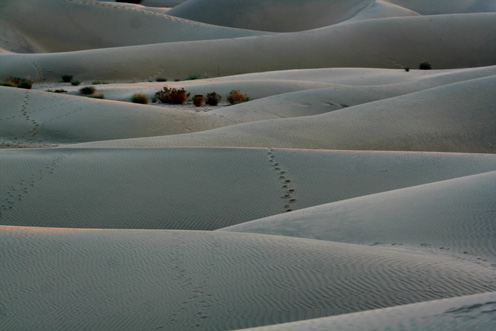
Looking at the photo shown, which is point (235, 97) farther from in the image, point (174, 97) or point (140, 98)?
point (140, 98)

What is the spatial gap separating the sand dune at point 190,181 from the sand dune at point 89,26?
1471 inches

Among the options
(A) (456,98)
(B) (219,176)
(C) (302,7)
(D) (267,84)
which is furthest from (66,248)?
(C) (302,7)

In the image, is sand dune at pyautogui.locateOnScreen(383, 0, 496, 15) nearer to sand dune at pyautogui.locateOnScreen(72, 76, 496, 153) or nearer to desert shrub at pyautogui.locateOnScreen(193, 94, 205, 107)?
desert shrub at pyautogui.locateOnScreen(193, 94, 205, 107)

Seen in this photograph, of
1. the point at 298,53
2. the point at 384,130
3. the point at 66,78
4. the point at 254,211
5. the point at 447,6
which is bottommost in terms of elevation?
the point at 254,211

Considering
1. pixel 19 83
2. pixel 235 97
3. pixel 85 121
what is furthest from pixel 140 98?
pixel 19 83

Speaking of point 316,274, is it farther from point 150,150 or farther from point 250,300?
point 150,150

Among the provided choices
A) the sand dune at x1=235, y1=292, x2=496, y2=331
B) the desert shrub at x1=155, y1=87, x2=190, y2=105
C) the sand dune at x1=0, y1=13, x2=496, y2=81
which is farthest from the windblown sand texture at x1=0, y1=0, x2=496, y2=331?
the sand dune at x1=0, y1=13, x2=496, y2=81

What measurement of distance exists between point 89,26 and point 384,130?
4086 cm

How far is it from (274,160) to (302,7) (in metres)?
51.7

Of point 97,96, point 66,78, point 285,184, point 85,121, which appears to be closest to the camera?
point 285,184

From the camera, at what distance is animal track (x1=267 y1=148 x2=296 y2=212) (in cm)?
883

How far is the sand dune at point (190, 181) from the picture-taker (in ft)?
27.8

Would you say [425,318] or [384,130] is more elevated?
[425,318]

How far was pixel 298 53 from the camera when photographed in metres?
36.4
